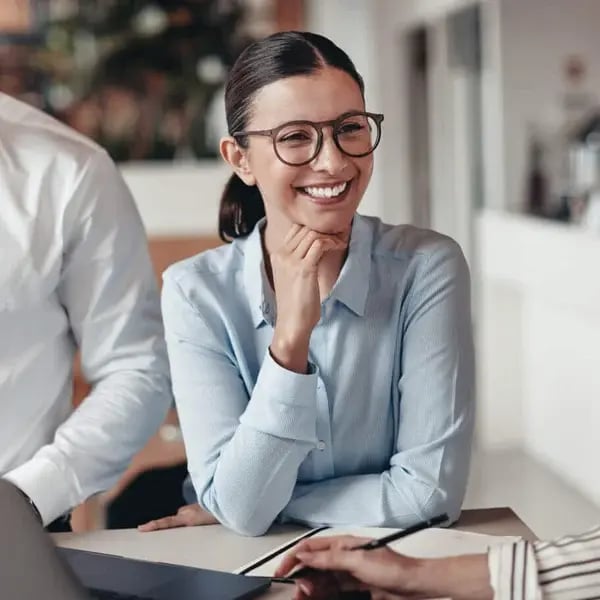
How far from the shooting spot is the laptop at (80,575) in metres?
0.97

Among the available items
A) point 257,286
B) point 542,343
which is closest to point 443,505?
point 257,286

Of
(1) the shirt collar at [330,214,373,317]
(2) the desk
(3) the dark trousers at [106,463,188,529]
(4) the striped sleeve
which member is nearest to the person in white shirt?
(4) the striped sleeve

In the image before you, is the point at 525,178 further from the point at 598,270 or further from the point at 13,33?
the point at 13,33

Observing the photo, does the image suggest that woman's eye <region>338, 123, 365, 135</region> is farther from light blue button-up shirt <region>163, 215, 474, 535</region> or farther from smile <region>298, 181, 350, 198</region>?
light blue button-up shirt <region>163, 215, 474, 535</region>

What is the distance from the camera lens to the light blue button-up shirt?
1320 mm

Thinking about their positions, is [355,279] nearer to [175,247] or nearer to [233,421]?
[233,421]

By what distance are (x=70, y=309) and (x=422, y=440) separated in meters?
0.55

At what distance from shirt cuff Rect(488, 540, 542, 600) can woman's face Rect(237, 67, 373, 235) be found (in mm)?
406

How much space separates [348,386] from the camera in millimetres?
1352

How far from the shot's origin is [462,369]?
1.35 meters

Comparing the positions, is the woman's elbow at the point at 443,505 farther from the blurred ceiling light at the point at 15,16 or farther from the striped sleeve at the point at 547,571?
the blurred ceiling light at the point at 15,16

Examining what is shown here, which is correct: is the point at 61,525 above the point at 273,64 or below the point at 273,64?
below

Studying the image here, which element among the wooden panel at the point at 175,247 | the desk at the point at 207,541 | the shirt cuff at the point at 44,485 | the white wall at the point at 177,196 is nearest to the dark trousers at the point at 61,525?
the shirt cuff at the point at 44,485

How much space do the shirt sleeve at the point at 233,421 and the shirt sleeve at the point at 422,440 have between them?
0.06 meters
